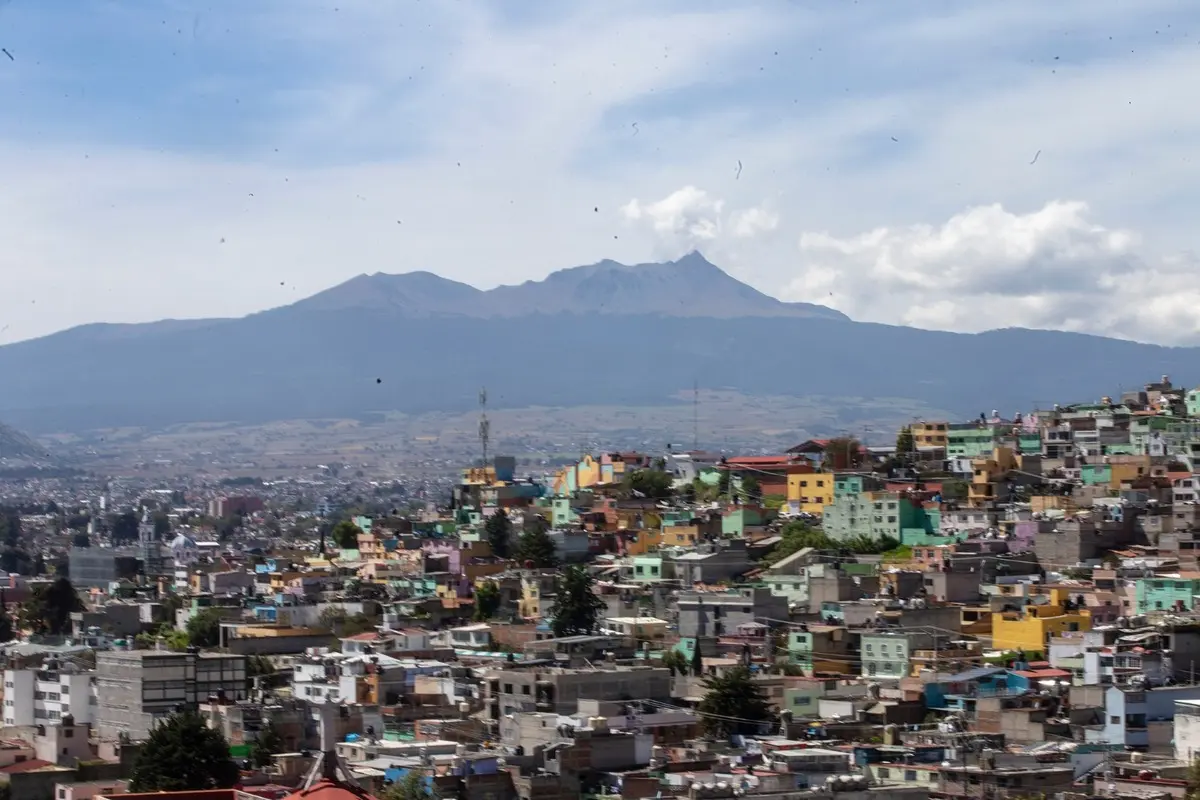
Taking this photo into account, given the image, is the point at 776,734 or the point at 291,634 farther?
the point at 291,634

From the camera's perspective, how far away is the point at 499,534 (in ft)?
153

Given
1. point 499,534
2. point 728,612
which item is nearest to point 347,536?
point 499,534

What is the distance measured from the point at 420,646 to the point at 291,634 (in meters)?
3.03

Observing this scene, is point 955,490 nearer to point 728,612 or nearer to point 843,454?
point 843,454

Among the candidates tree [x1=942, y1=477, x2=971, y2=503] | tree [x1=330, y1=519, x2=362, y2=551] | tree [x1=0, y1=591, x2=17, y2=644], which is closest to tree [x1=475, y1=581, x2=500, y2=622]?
A: tree [x1=0, y1=591, x2=17, y2=644]

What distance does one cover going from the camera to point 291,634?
1487 inches

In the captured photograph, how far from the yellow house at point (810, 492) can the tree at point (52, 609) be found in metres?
13.5

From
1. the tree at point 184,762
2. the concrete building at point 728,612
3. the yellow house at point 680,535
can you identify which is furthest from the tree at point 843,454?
the tree at point 184,762

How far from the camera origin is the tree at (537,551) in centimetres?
4400

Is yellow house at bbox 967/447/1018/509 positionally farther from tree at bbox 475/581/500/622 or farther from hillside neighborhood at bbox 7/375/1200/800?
tree at bbox 475/581/500/622

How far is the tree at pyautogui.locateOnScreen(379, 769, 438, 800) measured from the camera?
23.1m

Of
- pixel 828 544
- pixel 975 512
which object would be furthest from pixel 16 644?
pixel 975 512

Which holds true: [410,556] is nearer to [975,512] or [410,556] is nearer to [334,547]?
[334,547]

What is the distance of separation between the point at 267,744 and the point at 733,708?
5.22 m
